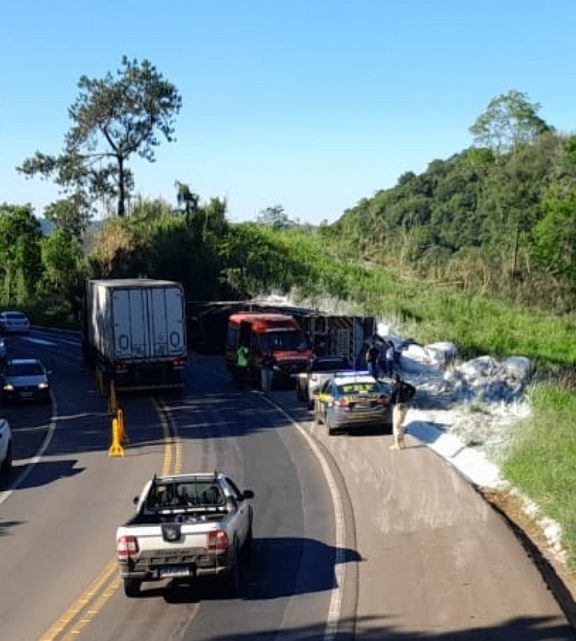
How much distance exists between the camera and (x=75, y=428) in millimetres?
30891

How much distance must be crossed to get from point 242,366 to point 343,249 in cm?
4042

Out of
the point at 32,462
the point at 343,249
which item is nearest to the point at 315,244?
the point at 343,249

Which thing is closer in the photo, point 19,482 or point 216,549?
point 216,549

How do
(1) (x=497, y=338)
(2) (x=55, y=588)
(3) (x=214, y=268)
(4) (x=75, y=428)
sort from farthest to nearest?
(3) (x=214, y=268), (1) (x=497, y=338), (4) (x=75, y=428), (2) (x=55, y=588)

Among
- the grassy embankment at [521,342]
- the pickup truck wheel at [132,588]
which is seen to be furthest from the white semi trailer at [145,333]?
the pickup truck wheel at [132,588]

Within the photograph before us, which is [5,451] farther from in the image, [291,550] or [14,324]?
[14,324]

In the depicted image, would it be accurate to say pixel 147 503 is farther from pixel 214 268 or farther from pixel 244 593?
pixel 214 268

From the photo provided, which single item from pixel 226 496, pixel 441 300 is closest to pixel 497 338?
pixel 441 300

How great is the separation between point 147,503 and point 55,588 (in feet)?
5.14

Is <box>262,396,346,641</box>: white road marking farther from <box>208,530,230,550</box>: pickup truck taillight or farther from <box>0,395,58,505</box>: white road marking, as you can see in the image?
<box>0,395,58,505</box>: white road marking

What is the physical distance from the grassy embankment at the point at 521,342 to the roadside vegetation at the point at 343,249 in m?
0.21

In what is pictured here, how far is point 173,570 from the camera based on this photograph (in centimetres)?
1285

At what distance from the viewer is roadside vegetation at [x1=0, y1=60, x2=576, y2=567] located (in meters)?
59.6

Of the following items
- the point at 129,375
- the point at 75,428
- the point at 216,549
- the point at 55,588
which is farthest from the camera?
the point at 129,375
